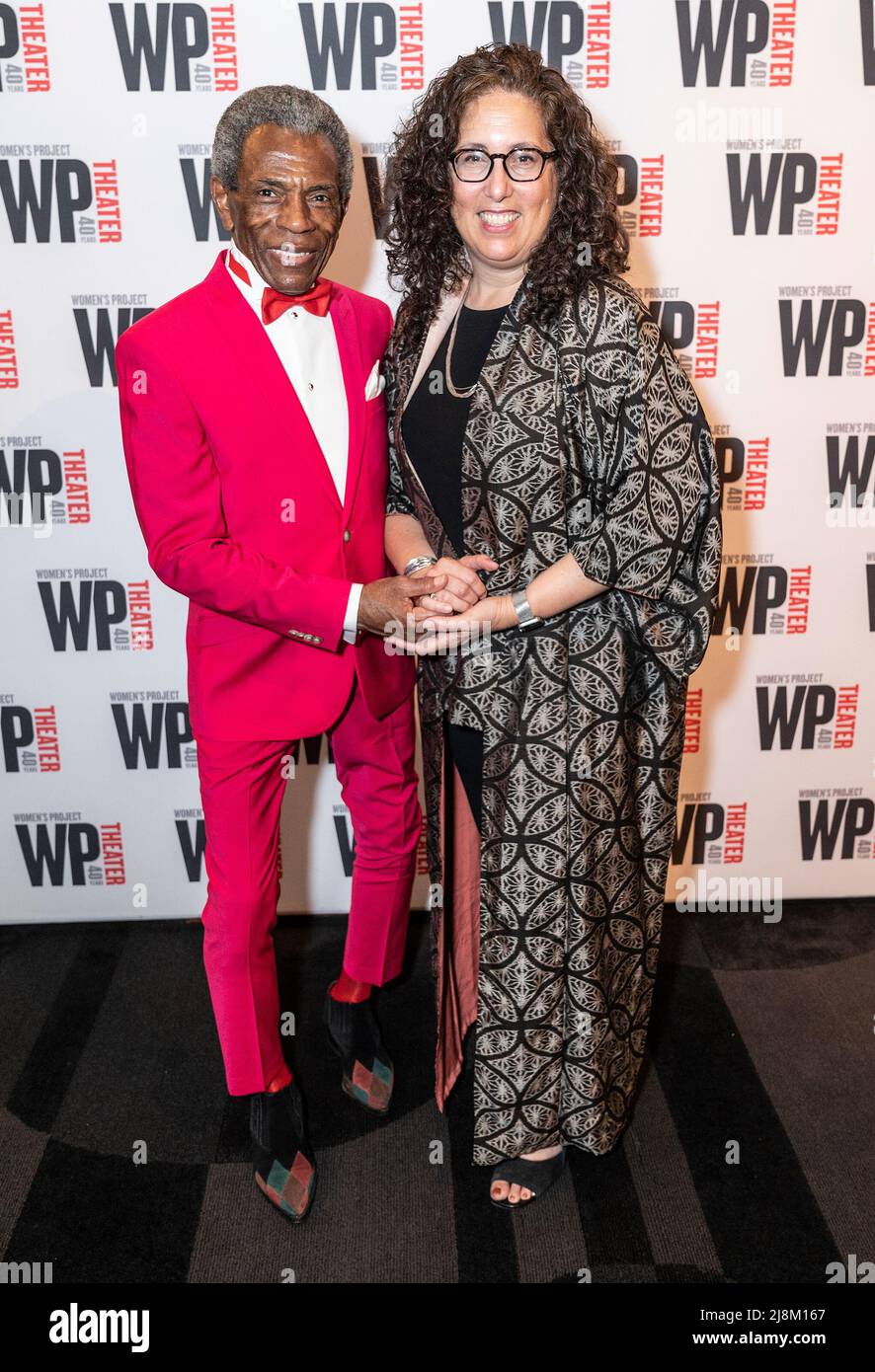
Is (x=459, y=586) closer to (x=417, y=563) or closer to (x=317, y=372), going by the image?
(x=417, y=563)

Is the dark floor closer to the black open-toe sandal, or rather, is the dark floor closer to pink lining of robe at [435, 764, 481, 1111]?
the black open-toe sandal

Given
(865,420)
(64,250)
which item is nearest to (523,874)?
(865,420)

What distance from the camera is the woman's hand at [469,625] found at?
1844 mm

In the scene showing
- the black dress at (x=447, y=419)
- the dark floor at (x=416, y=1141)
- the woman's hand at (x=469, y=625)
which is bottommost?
the dark floor at (x=416, y=1141)

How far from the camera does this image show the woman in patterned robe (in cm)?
174

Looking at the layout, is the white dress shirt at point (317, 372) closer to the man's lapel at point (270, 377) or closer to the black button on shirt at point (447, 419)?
the man's lapel at point (270, 377)

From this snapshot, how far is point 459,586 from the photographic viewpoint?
186cm

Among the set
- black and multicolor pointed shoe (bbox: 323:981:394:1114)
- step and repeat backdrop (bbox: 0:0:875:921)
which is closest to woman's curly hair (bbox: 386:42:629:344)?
step and repeat backdrop (bbox: 0:0:875:921)

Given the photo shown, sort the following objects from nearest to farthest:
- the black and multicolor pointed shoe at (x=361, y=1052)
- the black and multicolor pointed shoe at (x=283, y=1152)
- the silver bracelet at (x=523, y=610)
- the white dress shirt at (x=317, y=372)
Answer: the silver bracelet at (x=523, y=610), the white dress shirt at (x=317, y=372), the black and multicolor pointed shoe at (x=283, y=1152), the black and multicolor pointed shoe at (x=361, y=1052)

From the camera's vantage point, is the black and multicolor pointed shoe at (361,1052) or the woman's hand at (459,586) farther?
the black and multicolor pointed shoe at (361,1052)

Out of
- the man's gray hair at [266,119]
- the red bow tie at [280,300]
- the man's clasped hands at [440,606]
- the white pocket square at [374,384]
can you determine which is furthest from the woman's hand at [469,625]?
the man's gray hair at [266,119]

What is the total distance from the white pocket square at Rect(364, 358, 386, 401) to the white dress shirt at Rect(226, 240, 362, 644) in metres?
0.04

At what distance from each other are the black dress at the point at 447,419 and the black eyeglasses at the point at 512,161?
196mm

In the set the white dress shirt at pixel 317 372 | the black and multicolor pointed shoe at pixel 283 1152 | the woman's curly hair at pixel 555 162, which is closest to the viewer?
the woman's curly hair at pixel 555 162
